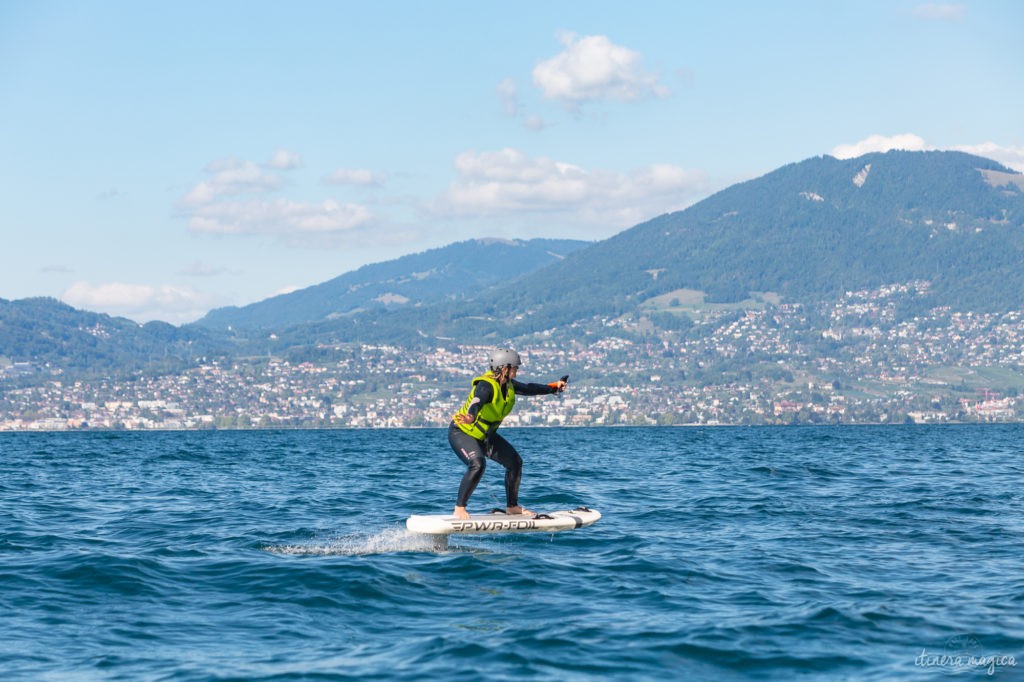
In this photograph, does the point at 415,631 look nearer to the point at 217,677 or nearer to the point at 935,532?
the point at 217,677

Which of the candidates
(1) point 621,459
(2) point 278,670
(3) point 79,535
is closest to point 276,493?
(3) point 79,535

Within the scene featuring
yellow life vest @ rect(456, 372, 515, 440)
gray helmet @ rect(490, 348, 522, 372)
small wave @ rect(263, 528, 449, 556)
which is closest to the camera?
small wave @ rect(263, 528, 449, 556)

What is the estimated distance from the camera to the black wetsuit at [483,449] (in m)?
19.2

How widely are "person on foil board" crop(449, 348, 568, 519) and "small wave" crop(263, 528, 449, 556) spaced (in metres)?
0.90

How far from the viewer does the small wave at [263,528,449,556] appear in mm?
17766

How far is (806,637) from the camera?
12148 mm

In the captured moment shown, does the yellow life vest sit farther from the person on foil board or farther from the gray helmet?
the gray helmet

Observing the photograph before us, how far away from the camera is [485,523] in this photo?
19.3 m

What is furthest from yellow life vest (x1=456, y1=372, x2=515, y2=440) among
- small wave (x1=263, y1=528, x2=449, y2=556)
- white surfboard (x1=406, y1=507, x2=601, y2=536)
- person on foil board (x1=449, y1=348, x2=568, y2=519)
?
small wave (x1=263, y1=528, x2=449, y2=556)

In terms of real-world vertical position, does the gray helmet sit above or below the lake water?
above

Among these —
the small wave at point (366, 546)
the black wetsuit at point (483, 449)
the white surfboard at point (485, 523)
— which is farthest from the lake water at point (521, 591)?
the black wetsuit at point (483, 449)

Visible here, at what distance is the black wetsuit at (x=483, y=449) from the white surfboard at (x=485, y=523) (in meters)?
0.38

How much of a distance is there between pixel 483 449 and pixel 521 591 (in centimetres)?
504

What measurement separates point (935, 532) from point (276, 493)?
702 inches
